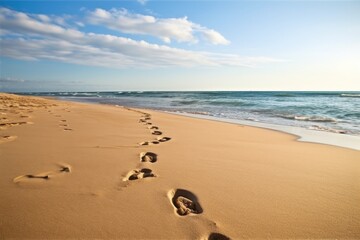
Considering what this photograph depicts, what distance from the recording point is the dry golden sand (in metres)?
1.59

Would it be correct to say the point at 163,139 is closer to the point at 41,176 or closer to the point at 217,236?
the point at 41,176

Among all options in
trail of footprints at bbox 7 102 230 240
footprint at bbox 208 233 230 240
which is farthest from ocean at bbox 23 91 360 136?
footprint at bbox 208 233 230 240

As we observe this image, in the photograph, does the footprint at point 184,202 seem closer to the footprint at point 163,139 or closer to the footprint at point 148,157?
the footprint at point 148,157

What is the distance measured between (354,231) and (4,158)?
12.1ft

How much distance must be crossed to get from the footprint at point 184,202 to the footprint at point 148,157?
959 millimetres

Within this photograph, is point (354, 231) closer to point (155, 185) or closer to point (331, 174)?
point (331, 174)

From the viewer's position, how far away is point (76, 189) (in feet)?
6.76

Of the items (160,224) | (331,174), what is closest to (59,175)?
(160,224)

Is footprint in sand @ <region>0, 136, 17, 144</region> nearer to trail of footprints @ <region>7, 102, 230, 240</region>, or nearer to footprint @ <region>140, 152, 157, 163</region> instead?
trail of footprints @ <region>7, 102, 230, 240</region>

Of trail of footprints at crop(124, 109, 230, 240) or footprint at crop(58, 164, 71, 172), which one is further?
footprint at crop(58, 164, 71, 172)

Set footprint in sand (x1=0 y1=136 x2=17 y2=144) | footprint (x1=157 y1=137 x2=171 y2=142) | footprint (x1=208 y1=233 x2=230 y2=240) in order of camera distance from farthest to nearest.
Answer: footprint (x1=157 y1=137 x2=171 y2=142)
footprint in sand (x1=0 y1=136 x2=17 y2=144)
footprint (x1=208 y1=233 x2=230 y2=240)

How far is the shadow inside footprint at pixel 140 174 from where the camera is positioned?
8.01 feet

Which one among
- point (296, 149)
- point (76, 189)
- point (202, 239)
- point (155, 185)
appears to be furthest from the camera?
point (296, 149)

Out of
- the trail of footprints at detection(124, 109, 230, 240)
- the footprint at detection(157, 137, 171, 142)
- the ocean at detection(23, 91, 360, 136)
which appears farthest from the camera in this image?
the ocean at detection(23, 91, 360, 136)
